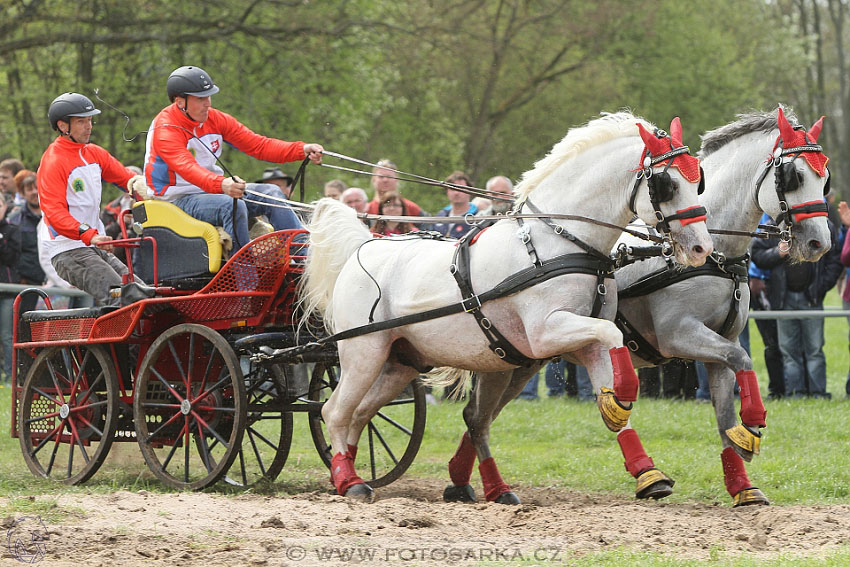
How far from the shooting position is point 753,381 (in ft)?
21.2

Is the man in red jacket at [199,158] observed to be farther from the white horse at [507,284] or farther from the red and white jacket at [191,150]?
the white horse at [507,284]

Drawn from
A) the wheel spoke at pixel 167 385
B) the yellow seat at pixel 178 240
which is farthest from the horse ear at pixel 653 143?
the wheel spoke at pixel 167 385

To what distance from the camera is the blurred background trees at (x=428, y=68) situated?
18.0m

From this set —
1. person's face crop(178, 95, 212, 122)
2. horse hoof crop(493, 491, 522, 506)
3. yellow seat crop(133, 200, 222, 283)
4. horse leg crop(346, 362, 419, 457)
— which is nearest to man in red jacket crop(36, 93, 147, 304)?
yellow seat crop(133, 200, 222, 283)

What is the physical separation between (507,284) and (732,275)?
144 centimetres

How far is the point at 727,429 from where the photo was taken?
22.5ft

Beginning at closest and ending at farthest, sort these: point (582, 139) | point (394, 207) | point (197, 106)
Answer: point (582, 139)
point (197, 106)
point (394, 207)

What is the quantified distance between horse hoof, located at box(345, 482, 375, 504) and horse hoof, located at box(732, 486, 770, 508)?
2.17 meters

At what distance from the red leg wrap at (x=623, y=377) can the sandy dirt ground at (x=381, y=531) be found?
642 mm

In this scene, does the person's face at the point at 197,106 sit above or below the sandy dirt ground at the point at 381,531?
above

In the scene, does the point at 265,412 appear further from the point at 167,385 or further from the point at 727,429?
the point at 727,429

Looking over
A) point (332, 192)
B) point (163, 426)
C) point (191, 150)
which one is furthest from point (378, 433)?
point (332, 192)

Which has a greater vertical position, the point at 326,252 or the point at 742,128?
the point at 742,128

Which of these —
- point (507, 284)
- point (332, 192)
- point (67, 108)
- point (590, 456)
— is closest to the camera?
point (507, 284)
